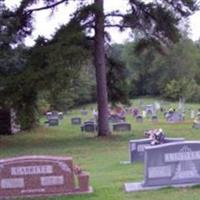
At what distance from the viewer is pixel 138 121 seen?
169 feet

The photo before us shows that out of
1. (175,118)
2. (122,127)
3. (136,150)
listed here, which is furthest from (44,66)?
(175,118)

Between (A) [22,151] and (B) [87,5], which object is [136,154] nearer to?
(A) [22,151]

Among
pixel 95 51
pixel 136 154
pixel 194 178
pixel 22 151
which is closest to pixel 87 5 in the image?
pixel 95 51

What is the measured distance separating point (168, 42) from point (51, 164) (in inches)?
980

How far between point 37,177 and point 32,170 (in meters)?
0.14

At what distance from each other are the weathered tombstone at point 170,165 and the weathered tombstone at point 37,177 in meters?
1.03

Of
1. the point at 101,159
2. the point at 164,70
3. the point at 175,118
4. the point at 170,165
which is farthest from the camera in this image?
the point at 164,70

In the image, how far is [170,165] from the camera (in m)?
10.7

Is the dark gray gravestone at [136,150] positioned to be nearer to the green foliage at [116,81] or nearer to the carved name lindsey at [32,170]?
the carved name lindsey at [32,170]

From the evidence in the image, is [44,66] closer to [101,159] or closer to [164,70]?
[101,159]

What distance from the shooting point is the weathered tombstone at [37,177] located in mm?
10375

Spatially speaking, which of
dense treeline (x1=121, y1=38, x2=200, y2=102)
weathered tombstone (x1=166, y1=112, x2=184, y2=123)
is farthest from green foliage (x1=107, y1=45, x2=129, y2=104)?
dense treeline (x1=121, y1=38, x2=200, y2=102)

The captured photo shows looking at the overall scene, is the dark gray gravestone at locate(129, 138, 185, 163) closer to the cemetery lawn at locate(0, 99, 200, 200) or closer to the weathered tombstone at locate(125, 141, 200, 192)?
the cemetery lawn at locate(0, 99, 200, 200)

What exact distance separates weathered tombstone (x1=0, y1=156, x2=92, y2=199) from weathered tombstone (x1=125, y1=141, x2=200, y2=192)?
1034 millimetres
